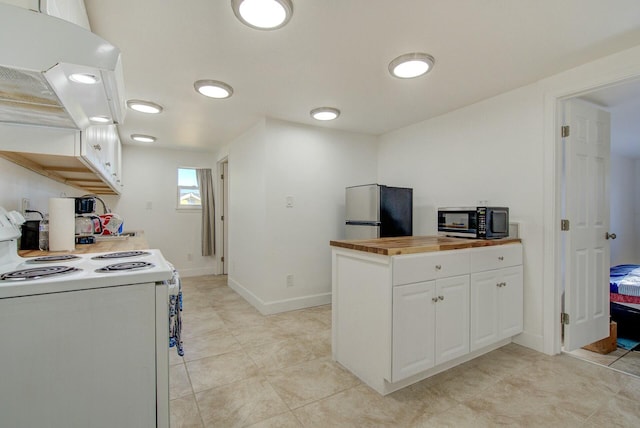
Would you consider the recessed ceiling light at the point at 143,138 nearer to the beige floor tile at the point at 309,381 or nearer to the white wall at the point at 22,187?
the white wall at the point at 22,187

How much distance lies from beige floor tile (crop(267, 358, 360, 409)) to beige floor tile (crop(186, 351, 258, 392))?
207mm

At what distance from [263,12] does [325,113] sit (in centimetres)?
162

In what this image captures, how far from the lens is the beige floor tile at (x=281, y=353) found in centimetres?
227

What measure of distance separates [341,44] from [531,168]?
1.89m

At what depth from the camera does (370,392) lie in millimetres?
1887

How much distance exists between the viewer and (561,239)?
7.85 feet

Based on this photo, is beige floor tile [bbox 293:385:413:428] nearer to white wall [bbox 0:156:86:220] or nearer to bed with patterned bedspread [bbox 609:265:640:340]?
white wall [bbox 0:156:86:220]

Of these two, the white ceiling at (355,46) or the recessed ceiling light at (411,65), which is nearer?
the white ceiling at (355,46)

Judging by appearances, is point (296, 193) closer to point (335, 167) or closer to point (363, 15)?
point (335, 167)

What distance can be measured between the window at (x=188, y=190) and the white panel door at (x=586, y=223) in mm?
5229

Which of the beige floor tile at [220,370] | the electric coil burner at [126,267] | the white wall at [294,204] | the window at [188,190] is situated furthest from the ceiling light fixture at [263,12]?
the window at [188,190]

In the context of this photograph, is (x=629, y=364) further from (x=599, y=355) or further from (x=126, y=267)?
(x=126, y=267)

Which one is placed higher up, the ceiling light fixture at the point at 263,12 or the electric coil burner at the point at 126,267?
the ceiling light fixture at the point at 263,12

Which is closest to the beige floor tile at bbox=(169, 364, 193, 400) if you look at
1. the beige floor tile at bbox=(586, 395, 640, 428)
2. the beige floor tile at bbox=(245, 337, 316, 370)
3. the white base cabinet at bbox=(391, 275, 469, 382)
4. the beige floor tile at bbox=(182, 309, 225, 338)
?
the beige floor tile at bbox=(245, 337, 316, 370)
